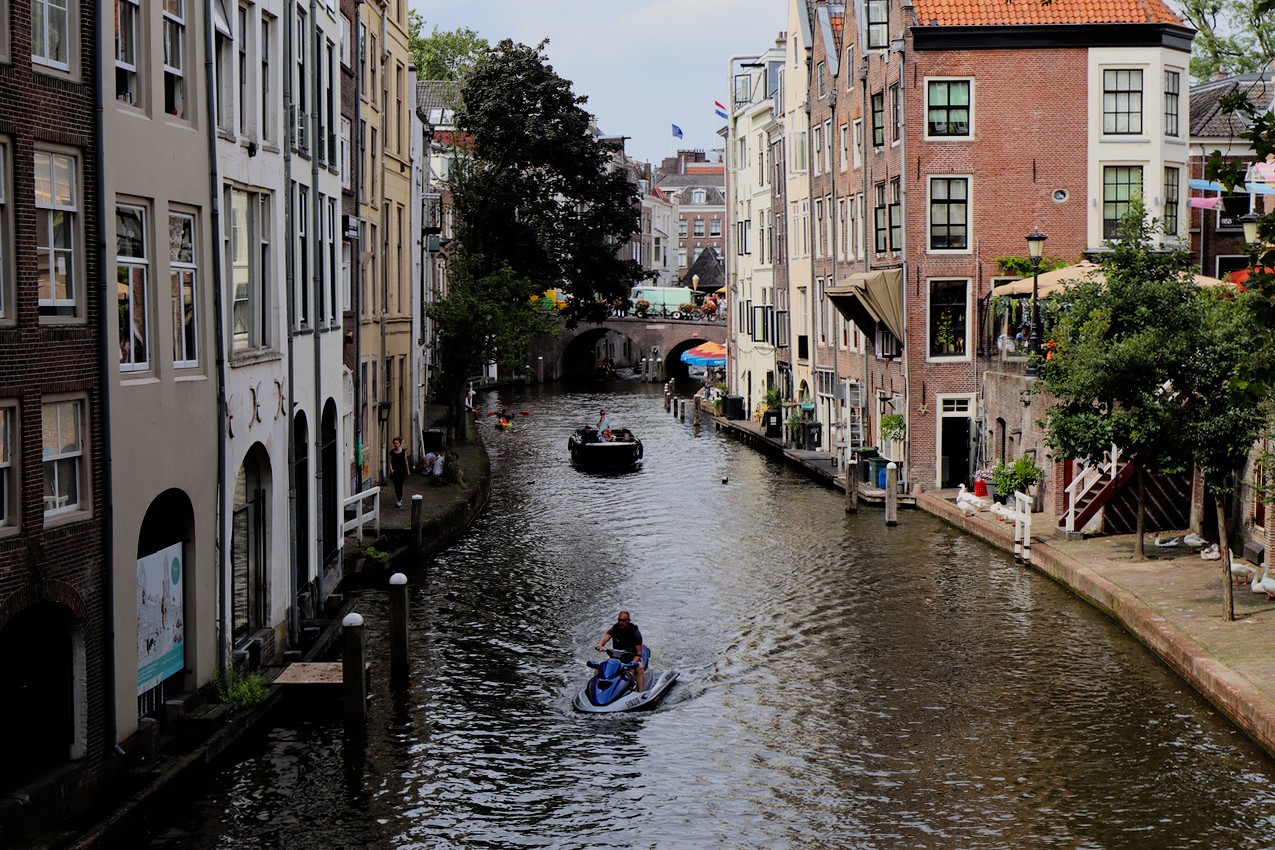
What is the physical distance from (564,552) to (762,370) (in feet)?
115

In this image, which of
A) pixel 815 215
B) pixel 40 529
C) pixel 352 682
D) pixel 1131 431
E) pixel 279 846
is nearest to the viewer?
pixel 40 529

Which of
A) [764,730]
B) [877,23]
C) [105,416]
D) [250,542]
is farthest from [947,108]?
[105,416]

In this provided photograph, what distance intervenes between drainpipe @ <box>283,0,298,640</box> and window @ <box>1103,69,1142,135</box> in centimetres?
2625

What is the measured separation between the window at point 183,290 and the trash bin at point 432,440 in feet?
95.7

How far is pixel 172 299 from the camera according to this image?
1769 centimetres

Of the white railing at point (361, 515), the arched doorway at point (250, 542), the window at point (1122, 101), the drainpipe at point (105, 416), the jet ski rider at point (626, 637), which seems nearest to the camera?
the drainpipe at point (105, 416)

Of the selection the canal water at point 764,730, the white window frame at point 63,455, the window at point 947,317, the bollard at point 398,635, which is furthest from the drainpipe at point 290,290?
the window at point 947,317

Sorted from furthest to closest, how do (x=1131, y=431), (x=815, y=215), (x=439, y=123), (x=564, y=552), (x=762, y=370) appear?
(x=439, y=123)
(x=762, y=370)
(x=815, y=215)
(x=564, y=552)
(x=1131, y=431)

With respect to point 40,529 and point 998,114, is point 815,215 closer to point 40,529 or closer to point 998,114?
point 998,114

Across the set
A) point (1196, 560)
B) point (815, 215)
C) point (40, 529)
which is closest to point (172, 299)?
point (40, 529)

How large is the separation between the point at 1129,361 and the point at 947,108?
17.6 metres

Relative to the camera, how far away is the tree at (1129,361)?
26.1 metres

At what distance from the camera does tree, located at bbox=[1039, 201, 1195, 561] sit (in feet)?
85.6

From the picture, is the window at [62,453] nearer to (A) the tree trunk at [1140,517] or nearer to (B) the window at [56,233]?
(B) the window at [56,233]
